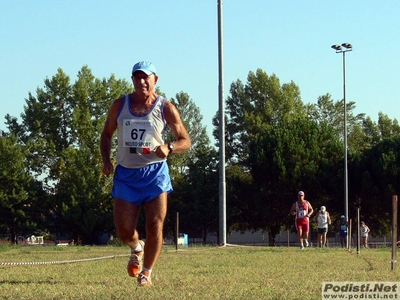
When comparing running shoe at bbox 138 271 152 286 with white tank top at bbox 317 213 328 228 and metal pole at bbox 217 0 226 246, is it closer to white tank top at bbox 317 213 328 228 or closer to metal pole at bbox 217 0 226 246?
metal pole at bbox 217 0 226 246

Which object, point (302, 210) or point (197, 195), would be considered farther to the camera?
point (197, 195)

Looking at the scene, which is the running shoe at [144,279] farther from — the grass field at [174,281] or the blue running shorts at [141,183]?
the blue running shorts at [141,183]

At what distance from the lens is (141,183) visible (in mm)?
8539

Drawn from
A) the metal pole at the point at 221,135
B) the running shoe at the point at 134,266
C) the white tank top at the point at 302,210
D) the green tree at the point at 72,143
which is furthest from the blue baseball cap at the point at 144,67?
the green tree at the point at 72,143

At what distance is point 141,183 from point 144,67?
3.96 feet

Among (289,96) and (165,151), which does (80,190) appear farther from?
(165,151)

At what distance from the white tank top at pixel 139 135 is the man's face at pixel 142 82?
166mm

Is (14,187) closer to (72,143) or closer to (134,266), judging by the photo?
(72,143)

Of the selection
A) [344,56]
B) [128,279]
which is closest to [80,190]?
[344,56]

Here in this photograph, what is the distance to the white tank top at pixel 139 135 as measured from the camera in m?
8.45

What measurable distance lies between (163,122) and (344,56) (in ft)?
169

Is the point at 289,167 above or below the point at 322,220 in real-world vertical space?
above

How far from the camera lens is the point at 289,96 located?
279 feet

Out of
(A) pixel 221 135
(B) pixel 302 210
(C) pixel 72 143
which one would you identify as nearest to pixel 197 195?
(C) pixel 72 143
